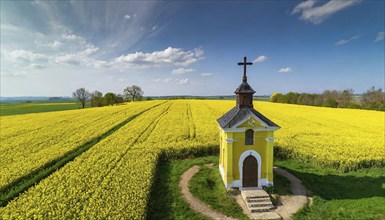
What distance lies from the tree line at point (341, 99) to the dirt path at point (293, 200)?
233 feet

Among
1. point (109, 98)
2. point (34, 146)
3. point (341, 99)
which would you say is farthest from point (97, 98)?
point (341, 99)

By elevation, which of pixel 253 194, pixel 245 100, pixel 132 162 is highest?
pixel 245 100

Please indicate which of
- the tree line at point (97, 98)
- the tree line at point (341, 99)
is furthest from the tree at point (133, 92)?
the tree line at point (341, 99)

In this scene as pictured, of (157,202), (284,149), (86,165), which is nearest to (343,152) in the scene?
(284,149)

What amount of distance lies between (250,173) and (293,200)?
3353 millimetres

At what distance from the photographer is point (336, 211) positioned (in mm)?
13930

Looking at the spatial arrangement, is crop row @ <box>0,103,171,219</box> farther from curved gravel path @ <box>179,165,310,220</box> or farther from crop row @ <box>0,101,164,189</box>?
crop row @ <box>0,101,164,189</box>

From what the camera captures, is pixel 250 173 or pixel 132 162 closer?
pixel 250 173

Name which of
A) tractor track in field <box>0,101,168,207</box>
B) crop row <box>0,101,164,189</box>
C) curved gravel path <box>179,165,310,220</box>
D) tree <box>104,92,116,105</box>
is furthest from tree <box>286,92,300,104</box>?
tractor track in field <box>0,101,168,207</box>

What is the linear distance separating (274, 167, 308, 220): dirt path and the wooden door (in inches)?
86.8

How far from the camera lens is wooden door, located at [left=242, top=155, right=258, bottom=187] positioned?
1638 centimetres

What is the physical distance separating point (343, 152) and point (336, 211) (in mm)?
11367

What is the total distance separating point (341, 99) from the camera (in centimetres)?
8688

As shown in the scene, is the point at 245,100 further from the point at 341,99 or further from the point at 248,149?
the point at 341,99
